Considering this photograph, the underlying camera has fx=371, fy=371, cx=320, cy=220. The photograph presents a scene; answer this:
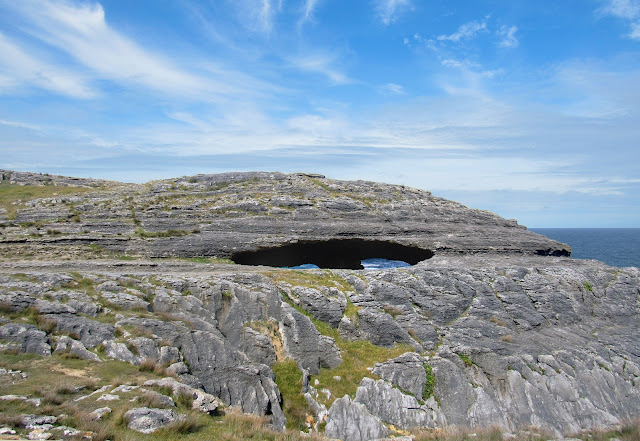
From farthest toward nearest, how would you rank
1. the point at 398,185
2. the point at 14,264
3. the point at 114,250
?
the point at 398,185
the point at 114,250
the point at 14,264

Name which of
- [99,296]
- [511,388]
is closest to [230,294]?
[99,296]

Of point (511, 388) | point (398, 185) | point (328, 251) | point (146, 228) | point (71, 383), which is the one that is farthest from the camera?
point (398, 185)

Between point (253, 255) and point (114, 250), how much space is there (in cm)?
970

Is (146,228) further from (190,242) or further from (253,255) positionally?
(253,255)

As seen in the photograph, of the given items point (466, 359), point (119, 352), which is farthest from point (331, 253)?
point (119, 352)

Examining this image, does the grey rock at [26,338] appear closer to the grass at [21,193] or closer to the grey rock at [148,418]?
the grey rock at [148,418]

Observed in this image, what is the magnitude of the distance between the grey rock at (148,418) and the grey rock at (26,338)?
5650 mm

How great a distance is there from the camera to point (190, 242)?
2656 centimetres

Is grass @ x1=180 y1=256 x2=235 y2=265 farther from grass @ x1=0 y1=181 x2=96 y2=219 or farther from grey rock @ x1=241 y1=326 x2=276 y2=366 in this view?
grass @ x1=0 y1=181 x2=96 y2=219

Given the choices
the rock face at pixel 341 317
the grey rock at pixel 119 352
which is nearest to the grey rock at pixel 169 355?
the rock face at pixel 341 317

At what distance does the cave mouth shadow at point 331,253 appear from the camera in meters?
29.4

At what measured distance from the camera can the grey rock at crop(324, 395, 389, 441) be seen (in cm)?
1555

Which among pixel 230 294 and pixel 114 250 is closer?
pixel 230 294

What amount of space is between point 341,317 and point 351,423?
19.0 feet
